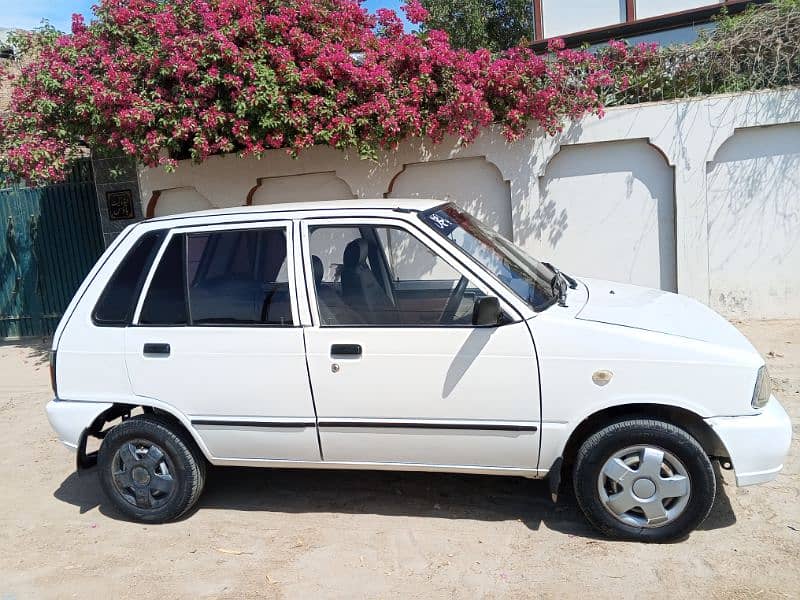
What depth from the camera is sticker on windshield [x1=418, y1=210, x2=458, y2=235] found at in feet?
14.0

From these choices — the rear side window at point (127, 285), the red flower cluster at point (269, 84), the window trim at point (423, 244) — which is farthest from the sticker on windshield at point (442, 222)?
the red flower cluster at point (269, 84)

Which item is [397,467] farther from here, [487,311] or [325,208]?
[325,208]

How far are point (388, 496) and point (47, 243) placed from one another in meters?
7.75

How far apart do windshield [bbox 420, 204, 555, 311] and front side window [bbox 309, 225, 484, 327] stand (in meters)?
0.18

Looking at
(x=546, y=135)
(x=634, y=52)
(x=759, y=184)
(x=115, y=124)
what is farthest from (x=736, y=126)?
(x=115, y=124)

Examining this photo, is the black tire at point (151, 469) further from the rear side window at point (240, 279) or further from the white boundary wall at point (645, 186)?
the white boundary wall at point (645, 186)

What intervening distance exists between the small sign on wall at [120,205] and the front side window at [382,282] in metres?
6.26

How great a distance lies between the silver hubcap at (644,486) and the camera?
381 cm

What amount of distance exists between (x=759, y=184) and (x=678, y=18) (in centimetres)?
719

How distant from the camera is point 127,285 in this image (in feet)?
14.9

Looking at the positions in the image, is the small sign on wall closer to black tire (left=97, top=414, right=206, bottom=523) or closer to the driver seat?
black tire (left=97, top=414, right=206, bottom=523)

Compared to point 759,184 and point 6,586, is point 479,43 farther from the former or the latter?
point 6,586

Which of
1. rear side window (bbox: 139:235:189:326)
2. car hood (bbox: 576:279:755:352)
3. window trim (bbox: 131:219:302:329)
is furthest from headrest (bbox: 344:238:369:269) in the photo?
car hood (bbox: 576:279:755:352)

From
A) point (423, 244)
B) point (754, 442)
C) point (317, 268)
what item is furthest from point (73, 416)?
point (754, 442)
